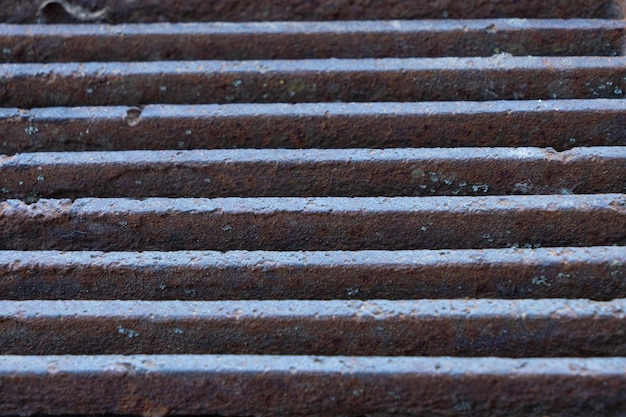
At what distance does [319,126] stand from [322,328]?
2.04 feet

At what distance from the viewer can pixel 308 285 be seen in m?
1.67

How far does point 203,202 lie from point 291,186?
0.75ft

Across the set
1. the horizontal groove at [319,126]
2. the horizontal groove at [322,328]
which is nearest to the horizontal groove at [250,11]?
the horizontal groove at [319,126]

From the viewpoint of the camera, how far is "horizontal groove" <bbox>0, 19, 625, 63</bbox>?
2.14 m

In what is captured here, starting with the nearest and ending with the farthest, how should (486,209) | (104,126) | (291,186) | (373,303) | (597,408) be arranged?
1. (597,408)
2. (373,303)
3. (486,209)
4. (291,186)
5. (104,126)

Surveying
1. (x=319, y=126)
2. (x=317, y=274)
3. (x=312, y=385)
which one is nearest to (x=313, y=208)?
(x=317, y=274)

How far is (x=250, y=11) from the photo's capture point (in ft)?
7.41

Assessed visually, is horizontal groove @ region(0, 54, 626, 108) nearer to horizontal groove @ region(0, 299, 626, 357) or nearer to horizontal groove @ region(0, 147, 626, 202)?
horizontal groove @ region(0, 147, 626, 202)

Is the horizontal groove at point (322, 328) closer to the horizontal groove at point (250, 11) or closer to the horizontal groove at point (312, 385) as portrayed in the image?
the horizontal groove at point (312, 385)

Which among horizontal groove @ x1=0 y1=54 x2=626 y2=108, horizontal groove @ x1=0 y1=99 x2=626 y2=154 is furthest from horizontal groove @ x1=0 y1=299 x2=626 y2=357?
horizontal groove @ x1=0 y1=54 x2=626 y2=108

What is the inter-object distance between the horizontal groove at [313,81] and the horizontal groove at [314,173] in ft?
0.83

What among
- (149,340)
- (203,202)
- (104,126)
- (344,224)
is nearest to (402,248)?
(344,224)

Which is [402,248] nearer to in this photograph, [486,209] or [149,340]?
[486,209]

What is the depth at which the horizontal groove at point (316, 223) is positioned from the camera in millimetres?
1735
